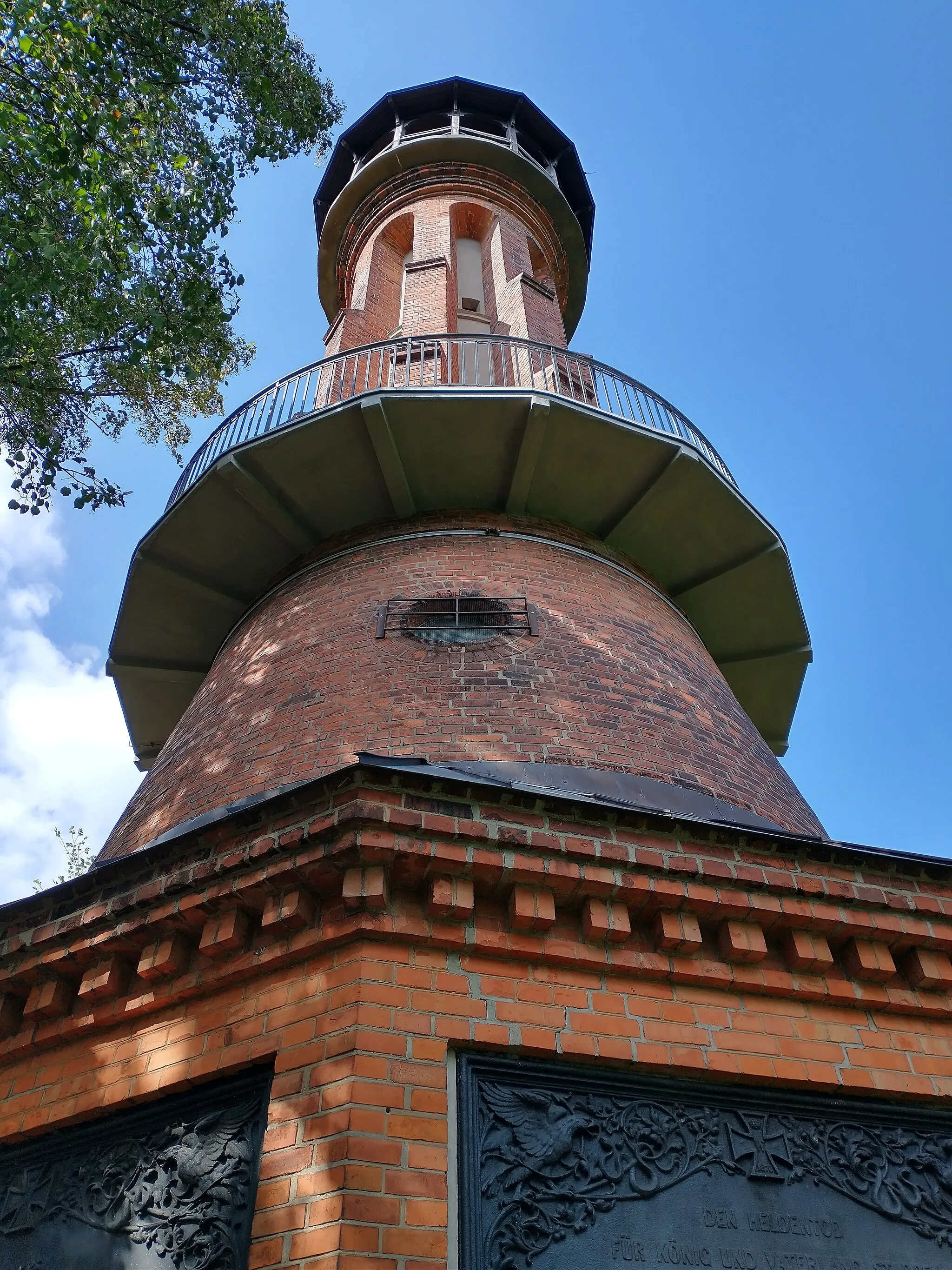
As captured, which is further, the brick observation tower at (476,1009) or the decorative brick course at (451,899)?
the decorative brick course at (451,899)

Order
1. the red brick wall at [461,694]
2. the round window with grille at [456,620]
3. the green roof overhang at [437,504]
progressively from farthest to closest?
1. the green roof overhang at [437,504]
2. the round window with grille at [456,620]
3. the red brick wall at [461,694]

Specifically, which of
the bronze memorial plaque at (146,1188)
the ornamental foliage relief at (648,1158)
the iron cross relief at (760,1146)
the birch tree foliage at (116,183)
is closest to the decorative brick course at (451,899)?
the ornamental foliage relief at (648,1158)

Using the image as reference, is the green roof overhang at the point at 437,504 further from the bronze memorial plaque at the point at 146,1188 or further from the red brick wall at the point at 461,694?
the bronze memorial plaque at the point at 146,1188

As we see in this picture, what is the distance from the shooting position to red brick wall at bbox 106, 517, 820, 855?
5.39 meters

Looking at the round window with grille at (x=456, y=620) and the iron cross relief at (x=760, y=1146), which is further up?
the round window with grille at (x=456, y=620)

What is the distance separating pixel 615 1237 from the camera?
3.15 meters

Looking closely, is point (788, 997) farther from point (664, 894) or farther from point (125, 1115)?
point (125, 1115)

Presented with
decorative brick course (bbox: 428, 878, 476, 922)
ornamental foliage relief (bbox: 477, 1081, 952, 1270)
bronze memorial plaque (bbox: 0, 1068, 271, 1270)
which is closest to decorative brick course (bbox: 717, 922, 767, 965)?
ornamental foliage relief (bbox: 477, 1081, 952, 1270)

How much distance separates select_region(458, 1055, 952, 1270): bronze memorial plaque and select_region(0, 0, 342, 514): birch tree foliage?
5.25 metres

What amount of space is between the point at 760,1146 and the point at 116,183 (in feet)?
20.7

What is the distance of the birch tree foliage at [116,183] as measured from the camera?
5.73m

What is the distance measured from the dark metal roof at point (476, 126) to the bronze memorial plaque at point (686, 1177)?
48.2 feet

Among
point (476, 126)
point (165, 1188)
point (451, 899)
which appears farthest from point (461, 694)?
point (476, 126)

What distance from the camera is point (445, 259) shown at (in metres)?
12.0
